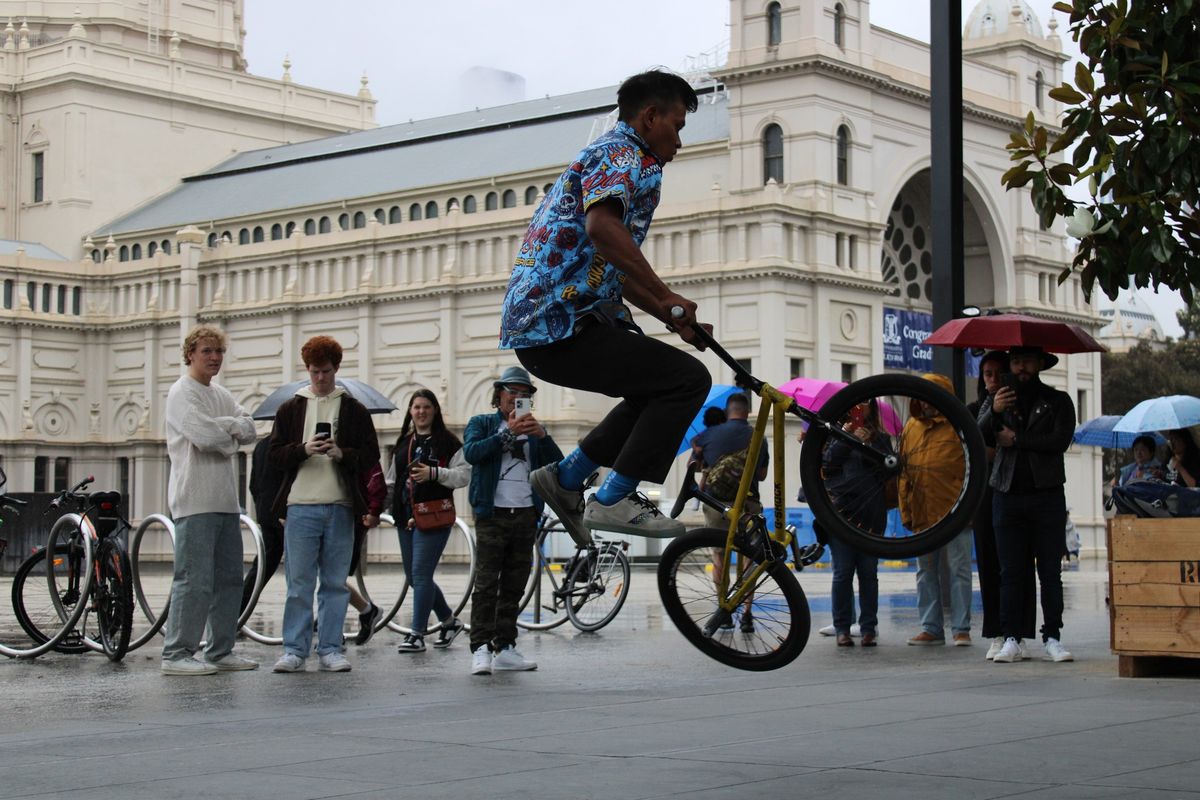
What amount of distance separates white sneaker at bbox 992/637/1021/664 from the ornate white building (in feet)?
119

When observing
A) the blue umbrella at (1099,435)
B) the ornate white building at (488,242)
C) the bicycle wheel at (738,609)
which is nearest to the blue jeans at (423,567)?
the bicycle wheel at (738,609)

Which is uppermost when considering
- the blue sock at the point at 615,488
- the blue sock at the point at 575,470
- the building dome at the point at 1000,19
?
the building dome at the point at 1000,19

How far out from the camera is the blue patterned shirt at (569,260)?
6.72 meters

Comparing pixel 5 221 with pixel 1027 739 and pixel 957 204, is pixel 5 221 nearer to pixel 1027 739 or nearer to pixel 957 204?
pixel 957 204

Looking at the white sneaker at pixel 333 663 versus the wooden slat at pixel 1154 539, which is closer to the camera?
the wooden slat at pixel 1154 539

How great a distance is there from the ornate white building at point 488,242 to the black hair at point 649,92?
41128 millimetres

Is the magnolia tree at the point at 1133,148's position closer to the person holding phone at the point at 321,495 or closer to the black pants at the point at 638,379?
the black pants at the point at 638,379

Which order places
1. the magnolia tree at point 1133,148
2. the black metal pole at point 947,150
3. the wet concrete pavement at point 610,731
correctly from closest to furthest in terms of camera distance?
the wet concrete pavement at point 610,731 < the magnolia tree at point 1133,148 < the black metal pole at point 947,150

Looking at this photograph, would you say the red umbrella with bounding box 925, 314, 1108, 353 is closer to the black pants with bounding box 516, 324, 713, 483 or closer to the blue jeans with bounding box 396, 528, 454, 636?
the blue jeans with bounding box 396, 528, 454, 636

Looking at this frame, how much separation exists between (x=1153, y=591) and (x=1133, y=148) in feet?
9.52

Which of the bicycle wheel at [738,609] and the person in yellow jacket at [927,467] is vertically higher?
the person in yellow jacket at [927,467]

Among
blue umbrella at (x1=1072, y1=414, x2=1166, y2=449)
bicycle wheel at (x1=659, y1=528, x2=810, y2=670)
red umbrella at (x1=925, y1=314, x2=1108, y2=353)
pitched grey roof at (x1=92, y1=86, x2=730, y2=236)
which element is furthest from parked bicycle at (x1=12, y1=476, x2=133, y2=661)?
pitched grey roof at (x1=92, y1=86, x2=730, y2=236)

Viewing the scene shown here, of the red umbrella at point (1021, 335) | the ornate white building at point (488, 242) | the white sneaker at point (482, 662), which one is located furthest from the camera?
the ornate white building at point (488, 242)

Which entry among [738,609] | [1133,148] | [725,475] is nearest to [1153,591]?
[1133,148]
